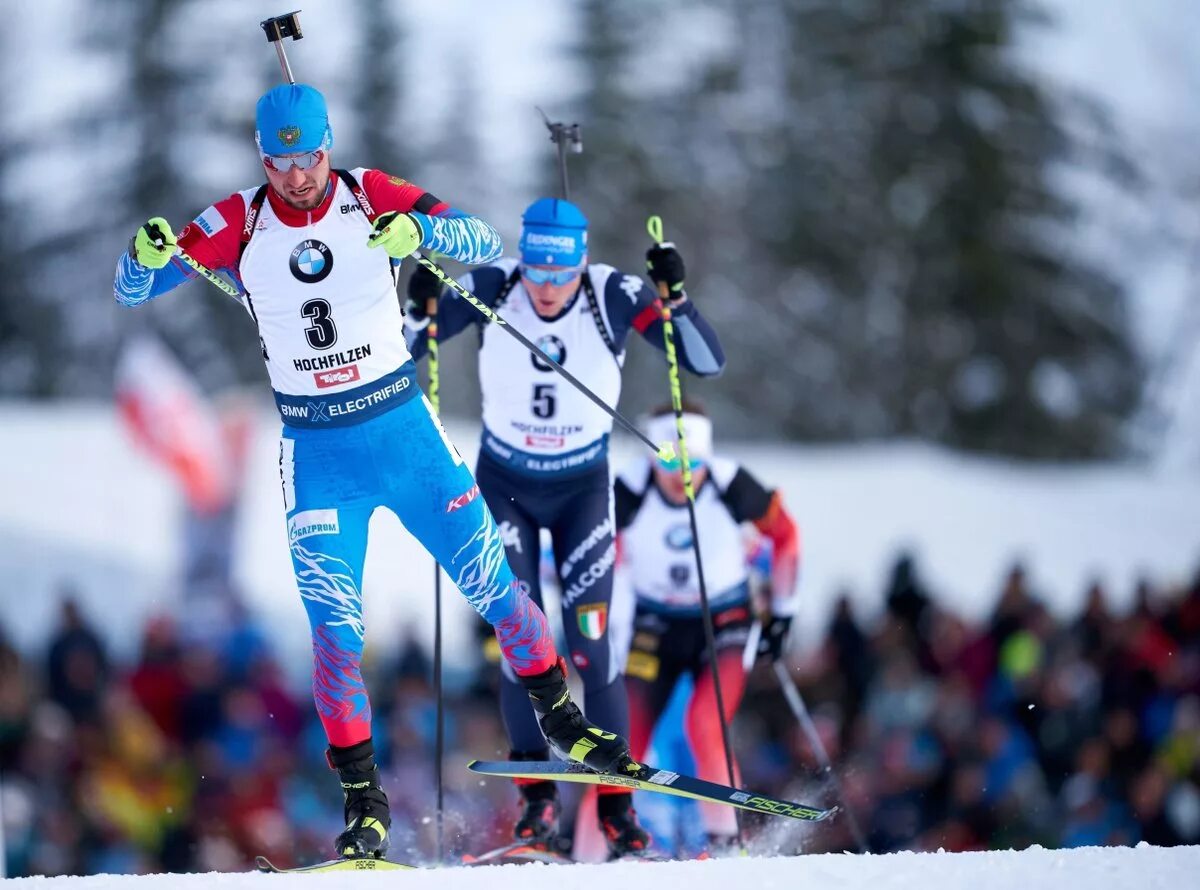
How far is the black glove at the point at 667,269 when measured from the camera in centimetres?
638

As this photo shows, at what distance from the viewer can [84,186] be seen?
2391cm

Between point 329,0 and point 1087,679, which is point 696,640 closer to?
point 1087,679

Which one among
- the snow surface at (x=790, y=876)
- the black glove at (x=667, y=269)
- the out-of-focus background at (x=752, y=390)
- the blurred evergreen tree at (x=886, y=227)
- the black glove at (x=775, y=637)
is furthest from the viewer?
the blurred evergreen tree at (x=886, y=227)

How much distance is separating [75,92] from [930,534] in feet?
50.1

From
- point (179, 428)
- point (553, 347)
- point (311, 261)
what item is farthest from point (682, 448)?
point (179, 428)

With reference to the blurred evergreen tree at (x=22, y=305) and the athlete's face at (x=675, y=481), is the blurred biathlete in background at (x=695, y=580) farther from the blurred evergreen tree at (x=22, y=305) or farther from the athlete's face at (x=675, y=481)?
the blurred evergreen tree at (x=22, y=305)

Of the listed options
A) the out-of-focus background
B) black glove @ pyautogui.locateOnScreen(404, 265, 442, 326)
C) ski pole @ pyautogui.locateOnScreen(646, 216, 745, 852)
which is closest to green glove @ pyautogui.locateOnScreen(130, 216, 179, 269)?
black glove @ pyautogui.locateOnScreen(404, 265, 442, 326)

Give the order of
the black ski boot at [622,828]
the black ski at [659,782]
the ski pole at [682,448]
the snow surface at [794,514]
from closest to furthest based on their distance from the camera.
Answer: the black ski at [659,782] < the ski pole at [682,448] < the black ski boot at [622,828] < the snow surface at [794,514]

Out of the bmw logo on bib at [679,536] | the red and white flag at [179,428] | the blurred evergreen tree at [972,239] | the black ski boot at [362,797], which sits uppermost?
the black ski boot at [362,797]

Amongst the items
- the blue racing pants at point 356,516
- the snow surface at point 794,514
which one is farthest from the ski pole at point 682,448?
the snow surface at point 794,514

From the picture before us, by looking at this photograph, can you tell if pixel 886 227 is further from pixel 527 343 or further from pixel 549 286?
pixel 527 343

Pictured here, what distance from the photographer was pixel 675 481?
25.5ft

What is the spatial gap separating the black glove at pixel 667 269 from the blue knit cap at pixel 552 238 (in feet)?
0.96

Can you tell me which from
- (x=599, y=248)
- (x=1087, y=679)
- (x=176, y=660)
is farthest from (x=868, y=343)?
(x=176, y=660)
